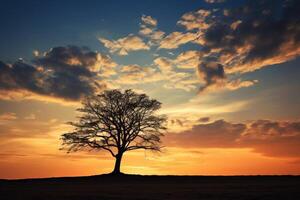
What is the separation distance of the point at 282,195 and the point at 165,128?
33060mm

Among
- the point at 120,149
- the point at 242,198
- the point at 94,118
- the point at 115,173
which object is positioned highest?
the point at 94,118

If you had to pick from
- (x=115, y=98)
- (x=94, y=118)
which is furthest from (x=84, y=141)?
(x=115, y=98)

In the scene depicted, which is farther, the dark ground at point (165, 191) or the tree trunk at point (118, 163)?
the tree trunk at point (118, 163)

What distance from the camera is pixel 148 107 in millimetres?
52062

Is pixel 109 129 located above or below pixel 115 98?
below

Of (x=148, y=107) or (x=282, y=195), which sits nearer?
(x=282, y=195)

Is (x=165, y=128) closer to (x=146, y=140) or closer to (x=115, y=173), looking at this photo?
(x=146, y=140)

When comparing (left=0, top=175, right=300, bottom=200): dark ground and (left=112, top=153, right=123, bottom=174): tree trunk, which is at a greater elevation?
(left=112, top=153, right=123, bottom=174): tree trunk

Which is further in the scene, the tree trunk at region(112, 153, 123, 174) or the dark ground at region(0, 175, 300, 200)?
the tree trunk at region(112, 153, 123, 174)

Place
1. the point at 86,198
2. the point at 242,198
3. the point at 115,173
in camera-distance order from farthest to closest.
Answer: the point at 115,173 → the point at 86,198 → the point at 242,198

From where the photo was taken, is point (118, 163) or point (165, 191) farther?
point (118, 163)

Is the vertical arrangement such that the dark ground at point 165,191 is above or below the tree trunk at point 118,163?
below

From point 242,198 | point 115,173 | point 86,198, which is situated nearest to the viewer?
point 242,198

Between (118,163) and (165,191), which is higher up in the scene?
(118,163)
